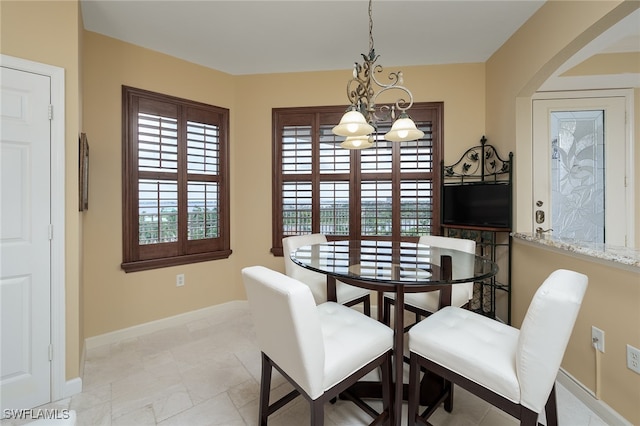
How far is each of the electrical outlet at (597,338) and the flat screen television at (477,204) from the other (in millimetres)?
998

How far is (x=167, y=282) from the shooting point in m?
2.83

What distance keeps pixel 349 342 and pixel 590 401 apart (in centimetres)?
170

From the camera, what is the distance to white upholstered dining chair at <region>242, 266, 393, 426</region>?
3.68 ft

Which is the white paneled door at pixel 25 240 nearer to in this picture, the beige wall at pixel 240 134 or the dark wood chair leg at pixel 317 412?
the beige wall at pixel 240 134

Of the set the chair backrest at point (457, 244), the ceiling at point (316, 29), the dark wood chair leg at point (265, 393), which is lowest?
the dark wood chair leg at point (265, 393)

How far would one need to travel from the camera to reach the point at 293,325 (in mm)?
1111

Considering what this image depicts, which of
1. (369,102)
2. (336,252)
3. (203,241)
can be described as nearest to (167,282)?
(203,241)

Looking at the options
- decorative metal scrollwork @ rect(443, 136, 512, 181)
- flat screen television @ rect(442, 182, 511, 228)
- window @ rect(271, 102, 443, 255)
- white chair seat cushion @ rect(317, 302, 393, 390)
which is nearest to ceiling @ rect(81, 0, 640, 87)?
window @ rect(271, 102, 443, 255)

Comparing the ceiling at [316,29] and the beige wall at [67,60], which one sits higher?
the ceiling at [316,29]

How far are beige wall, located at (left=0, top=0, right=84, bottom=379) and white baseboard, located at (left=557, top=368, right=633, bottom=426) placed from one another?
3.38 metres

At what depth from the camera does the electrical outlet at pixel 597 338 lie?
5.42ft

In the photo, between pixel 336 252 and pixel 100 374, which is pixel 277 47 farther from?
pixel 100 374

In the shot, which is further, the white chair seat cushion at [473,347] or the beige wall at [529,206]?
the beige wall at [529,206]

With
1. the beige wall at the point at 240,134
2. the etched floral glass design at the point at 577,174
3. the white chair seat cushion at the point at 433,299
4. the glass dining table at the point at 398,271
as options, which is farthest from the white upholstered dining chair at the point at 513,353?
the etched floral glass design at the point at 577,174
